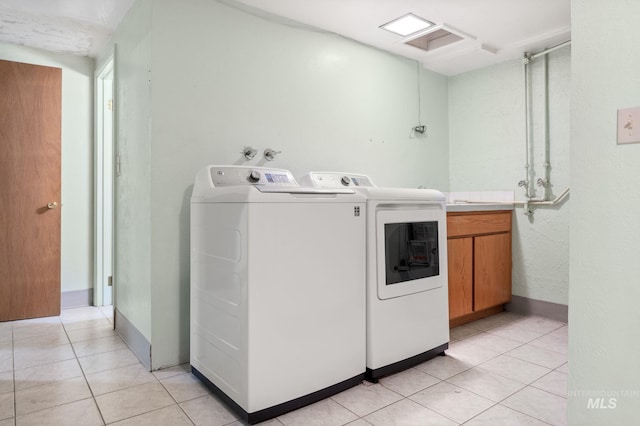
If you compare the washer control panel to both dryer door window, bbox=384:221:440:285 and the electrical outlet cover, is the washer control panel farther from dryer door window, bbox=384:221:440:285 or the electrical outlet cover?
the electrical outlet cover

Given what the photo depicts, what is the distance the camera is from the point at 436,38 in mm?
3252

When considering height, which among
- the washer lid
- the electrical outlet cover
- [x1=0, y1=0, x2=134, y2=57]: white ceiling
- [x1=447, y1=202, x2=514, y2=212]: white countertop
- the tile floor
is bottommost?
the tile floor

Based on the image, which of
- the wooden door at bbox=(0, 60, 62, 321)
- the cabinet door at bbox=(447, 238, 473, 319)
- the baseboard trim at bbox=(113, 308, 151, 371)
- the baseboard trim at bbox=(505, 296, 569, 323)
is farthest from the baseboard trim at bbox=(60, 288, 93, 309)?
the baseboard trim at bbox=(505, 296, 569, 323)

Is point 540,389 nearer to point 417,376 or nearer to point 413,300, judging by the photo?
point 417,376

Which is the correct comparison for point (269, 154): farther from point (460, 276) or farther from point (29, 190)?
point (29, 190)

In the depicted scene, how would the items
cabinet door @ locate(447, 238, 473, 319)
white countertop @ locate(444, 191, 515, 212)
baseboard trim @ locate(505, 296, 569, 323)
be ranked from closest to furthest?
1. cabinet door @ locate(447, 238, 473, 319)
2. white countertop @ locate(444, 191, 515, 212)
3. baseboard trim @ locate(505, 296, 569, 323)

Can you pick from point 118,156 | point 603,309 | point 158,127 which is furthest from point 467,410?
point 118,156

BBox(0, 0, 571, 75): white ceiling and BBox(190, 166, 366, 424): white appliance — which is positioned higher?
BBox(0, 0, 571, 75): white ceiling

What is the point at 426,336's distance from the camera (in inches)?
92.0

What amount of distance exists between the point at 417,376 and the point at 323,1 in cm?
234

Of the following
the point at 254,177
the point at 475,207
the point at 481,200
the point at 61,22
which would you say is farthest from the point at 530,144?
the point at 61,22

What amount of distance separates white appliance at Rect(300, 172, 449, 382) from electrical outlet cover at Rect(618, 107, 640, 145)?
1.10 metres

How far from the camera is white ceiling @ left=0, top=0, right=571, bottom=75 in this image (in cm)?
254

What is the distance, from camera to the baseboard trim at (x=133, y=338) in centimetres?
229
